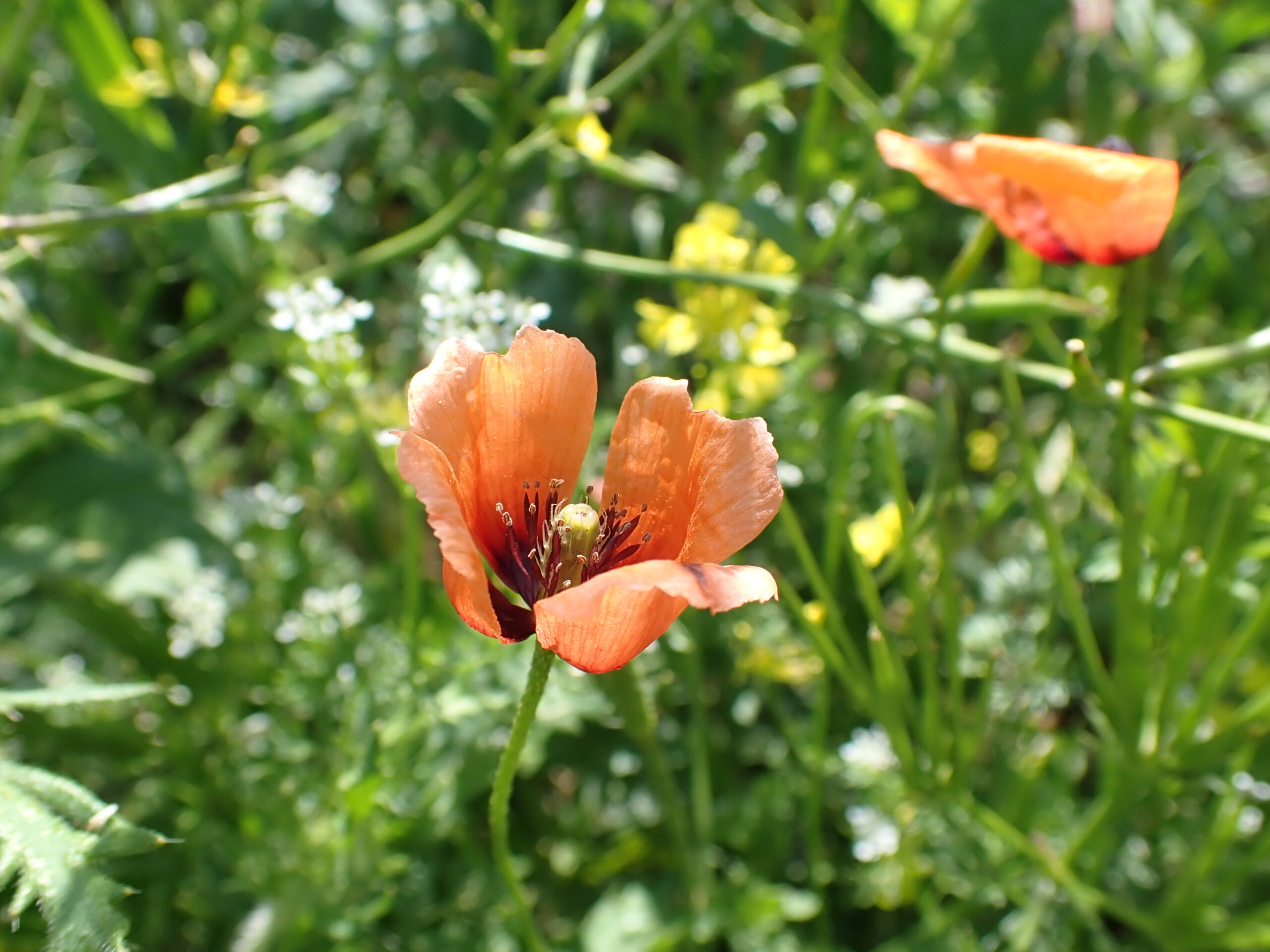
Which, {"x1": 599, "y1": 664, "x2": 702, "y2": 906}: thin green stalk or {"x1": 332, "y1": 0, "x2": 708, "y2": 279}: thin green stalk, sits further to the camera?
{"x1": 332, "y1": 0, "x2": 708, "y2": 279}: thin green stalk

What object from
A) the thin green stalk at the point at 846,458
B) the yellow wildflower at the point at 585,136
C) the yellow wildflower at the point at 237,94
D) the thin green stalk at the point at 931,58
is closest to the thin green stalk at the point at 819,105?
the thin green stalk at the point at 931,58

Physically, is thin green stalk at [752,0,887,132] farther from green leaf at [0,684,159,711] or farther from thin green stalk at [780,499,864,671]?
green leaf at [0,684,159,711]

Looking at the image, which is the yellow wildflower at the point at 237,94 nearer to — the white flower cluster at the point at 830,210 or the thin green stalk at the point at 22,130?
the thin green stalk at the point at 22,130

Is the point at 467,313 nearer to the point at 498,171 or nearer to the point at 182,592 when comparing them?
the point at 498,171

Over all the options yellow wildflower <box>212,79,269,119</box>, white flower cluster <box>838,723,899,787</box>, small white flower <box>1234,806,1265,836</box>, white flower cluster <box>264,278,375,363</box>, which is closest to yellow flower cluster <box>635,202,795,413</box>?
white flower cluster <box>264,278,375,363</box>

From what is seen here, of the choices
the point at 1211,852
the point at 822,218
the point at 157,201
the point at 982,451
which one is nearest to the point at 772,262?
the point at 822,218

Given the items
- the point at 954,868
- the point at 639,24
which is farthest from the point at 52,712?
the point at 639,24

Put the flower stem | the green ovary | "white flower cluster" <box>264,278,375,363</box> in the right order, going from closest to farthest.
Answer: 1. the flower stem
2. the green ovary
3. "white flower cluster" <box>264,278,375,363</box>
